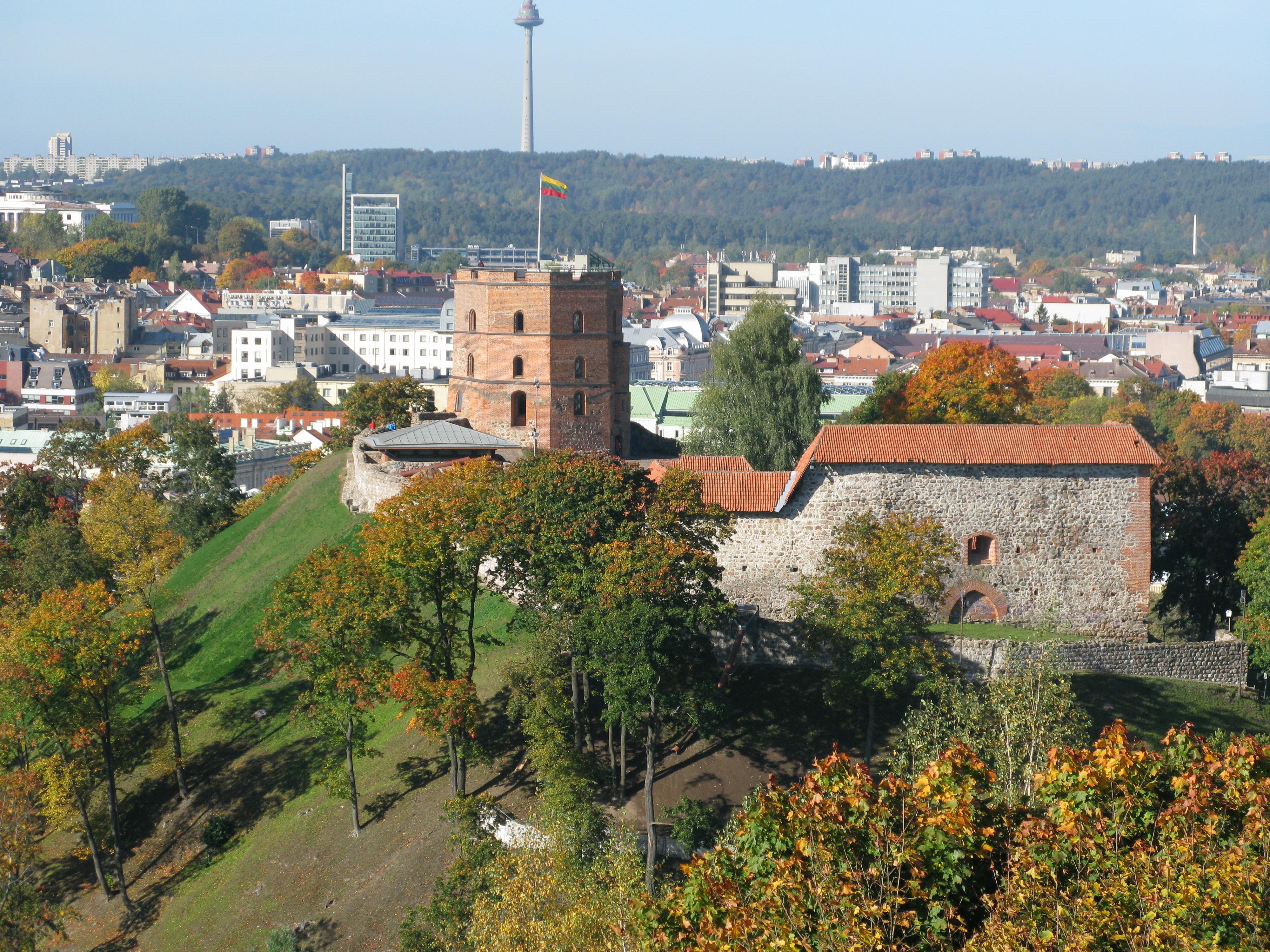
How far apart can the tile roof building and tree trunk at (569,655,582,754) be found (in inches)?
210

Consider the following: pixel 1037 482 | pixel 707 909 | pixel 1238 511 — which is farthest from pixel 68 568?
pixel 707 909

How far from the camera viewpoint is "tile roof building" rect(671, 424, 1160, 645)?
126ft

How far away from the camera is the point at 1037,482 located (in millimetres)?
38781

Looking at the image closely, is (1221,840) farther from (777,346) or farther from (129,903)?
(777,346)

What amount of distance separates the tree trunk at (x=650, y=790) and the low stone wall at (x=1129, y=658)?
715 centimetres

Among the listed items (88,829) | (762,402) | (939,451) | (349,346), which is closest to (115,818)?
(88,829)

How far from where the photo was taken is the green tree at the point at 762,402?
2060 inches

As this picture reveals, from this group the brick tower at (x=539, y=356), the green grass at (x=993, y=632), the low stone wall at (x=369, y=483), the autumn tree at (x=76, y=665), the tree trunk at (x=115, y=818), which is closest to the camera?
the green grass at (x=993, y=632)

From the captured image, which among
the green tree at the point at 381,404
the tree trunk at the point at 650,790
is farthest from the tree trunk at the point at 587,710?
the green tree at the point at 381,404

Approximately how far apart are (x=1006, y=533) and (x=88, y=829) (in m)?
22.7

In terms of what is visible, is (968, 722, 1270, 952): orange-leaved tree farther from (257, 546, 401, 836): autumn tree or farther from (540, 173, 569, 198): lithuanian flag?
(540, 173, 569, 198): lithuanian flag

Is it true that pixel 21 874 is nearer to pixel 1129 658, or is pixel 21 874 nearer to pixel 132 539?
pixel 132 539

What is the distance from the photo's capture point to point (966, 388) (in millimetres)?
56031

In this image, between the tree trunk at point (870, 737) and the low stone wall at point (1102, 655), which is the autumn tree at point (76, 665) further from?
the tree trunk at point (870, 737)
